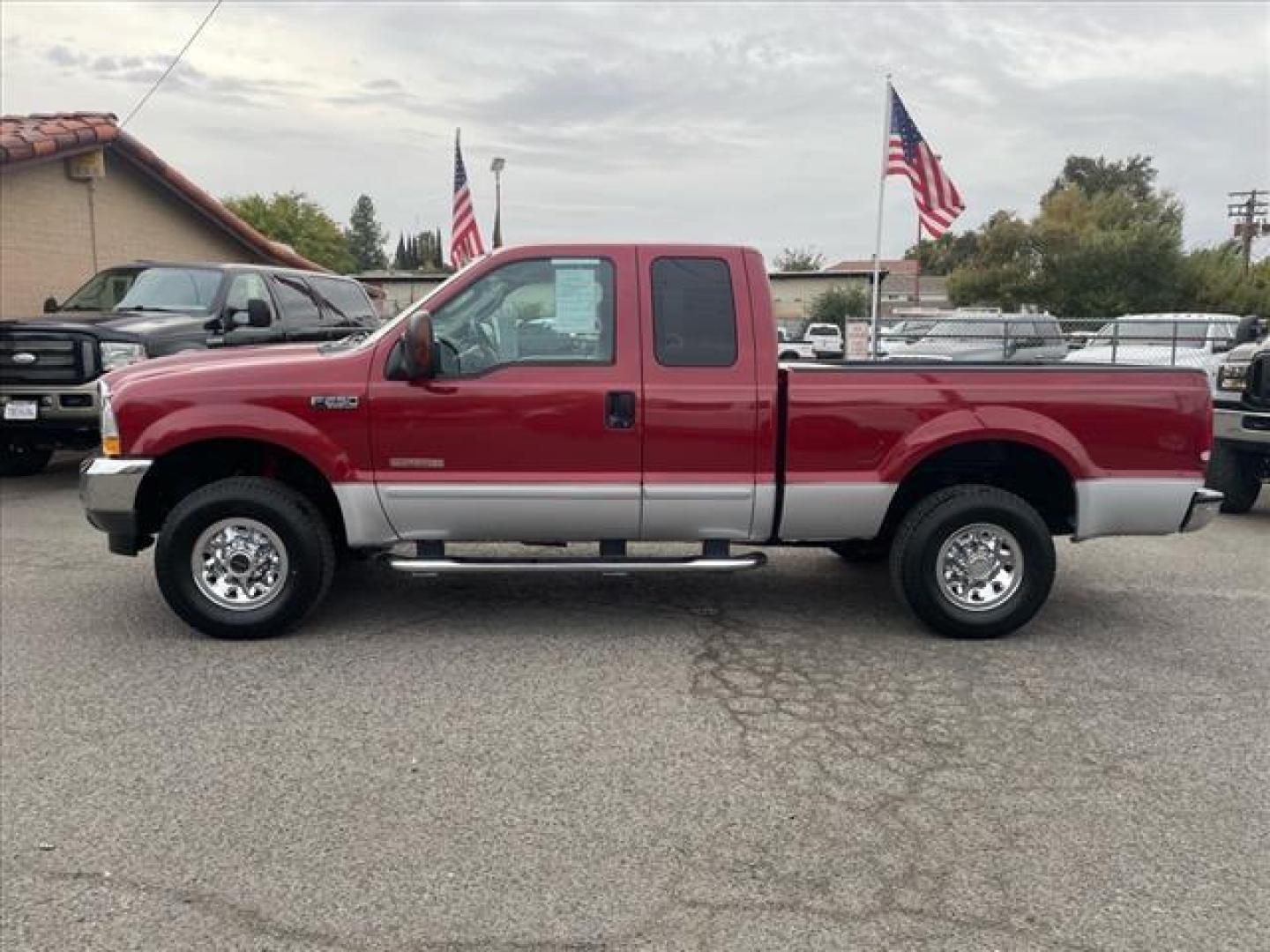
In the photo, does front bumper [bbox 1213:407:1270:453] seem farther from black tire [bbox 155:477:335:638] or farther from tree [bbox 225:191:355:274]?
tree [bbox 225:191:355:274]

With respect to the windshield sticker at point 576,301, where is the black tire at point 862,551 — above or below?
below

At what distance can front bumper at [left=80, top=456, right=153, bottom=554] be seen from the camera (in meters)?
5.22

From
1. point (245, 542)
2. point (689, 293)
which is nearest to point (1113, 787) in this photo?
point (689, 293)

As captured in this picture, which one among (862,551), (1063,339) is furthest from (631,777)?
(1063,339)

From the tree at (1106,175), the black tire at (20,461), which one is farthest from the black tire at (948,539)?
the tree at (1106,175)

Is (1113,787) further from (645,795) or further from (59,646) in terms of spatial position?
(59,646)

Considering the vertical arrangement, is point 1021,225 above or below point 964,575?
above

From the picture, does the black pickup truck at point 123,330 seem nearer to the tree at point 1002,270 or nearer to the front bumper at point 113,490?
the front bumper at point 113,490

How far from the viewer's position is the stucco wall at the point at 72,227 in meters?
13.9

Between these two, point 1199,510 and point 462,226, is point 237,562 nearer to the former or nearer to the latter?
point 1199,510

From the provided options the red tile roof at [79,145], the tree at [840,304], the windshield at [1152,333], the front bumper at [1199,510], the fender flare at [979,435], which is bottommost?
the front bumper at [1199,510]

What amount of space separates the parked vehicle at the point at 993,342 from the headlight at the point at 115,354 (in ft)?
43.3

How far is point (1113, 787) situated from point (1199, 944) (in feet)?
3.23

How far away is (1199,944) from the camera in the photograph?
289 centimetres
